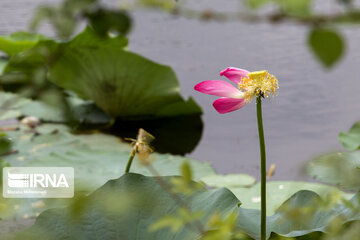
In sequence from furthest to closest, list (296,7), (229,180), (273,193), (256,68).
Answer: (256,68) → (229,180) → (273,193) → (296,7)

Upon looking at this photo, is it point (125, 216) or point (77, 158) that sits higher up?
point (125, 216)

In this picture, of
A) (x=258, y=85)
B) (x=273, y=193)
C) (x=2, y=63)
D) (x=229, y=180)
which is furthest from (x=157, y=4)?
(x=2, y=63)

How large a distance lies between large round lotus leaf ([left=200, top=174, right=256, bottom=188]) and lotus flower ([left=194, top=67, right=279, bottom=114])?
972mm

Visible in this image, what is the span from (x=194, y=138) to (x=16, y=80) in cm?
165

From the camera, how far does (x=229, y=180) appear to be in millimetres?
1678

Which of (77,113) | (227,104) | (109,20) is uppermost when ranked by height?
(109,20)

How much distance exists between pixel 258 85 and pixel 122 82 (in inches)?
57.3

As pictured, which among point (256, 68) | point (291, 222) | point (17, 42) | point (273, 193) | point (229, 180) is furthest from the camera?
point (256, 68)

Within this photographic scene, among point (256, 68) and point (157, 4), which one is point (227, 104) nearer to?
point (157, 4)

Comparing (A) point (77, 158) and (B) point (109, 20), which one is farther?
(A) point (77, 158)

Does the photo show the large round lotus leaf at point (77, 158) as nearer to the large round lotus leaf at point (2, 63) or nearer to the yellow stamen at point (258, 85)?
the large round lotus leaf at point (2, 63)

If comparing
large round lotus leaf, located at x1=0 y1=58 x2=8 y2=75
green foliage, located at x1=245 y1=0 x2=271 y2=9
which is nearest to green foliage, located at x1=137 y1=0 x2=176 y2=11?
green foliage, located at x1=245 y1=0 x2=271 y2=9

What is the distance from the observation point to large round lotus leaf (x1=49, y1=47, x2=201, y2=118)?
2.03 meters

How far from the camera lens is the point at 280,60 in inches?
106
